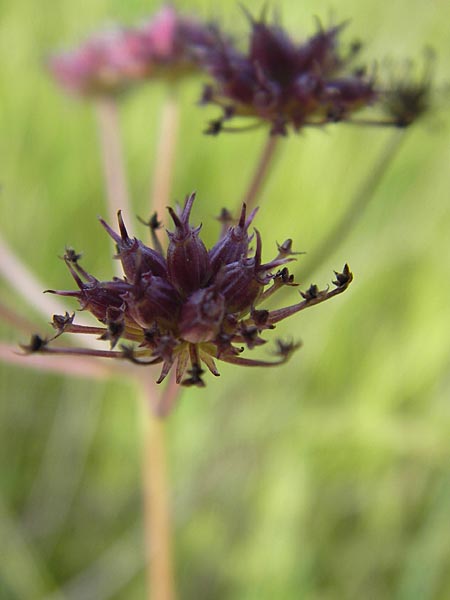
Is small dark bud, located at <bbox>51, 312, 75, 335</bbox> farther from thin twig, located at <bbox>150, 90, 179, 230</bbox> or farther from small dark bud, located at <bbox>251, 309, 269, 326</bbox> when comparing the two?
thin twig, located at <bbox>150, 90, 179, 230</bbox>

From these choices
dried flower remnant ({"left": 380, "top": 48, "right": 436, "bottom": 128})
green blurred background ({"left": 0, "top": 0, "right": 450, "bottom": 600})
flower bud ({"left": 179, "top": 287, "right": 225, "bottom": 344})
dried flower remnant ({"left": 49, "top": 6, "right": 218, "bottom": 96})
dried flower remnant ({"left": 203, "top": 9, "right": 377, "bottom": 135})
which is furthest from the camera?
green blurred background ({"left": 0, "top": 0, "right": 450, "bottom": 600})

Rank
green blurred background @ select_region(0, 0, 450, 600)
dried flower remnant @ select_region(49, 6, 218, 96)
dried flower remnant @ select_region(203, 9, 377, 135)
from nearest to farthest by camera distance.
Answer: dried flower remnant @ select_region(203, 9, 377, 135), dried flower remnant @ select_region(49, 6, 218, 96), green blurred background @ select_region(0, 0, 450, 600)

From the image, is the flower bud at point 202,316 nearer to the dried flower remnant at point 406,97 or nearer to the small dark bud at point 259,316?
the small dark bud at point 259,316

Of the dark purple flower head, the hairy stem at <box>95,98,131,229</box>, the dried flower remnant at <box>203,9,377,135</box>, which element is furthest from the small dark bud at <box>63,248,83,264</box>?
the hairy stem at <box>95,98,131,229</box>

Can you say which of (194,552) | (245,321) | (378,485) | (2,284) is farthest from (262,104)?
(2,284)

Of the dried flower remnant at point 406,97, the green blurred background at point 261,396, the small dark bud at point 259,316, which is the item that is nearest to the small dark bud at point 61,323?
the small dark bud at point 259,316

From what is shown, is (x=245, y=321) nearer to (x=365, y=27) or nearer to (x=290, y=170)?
(x=290, y=170)

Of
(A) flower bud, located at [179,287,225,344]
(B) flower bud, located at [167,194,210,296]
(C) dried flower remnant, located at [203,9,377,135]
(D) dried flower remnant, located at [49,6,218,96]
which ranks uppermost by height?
(D) dried flower remnant, located at [49,6,218,96]
